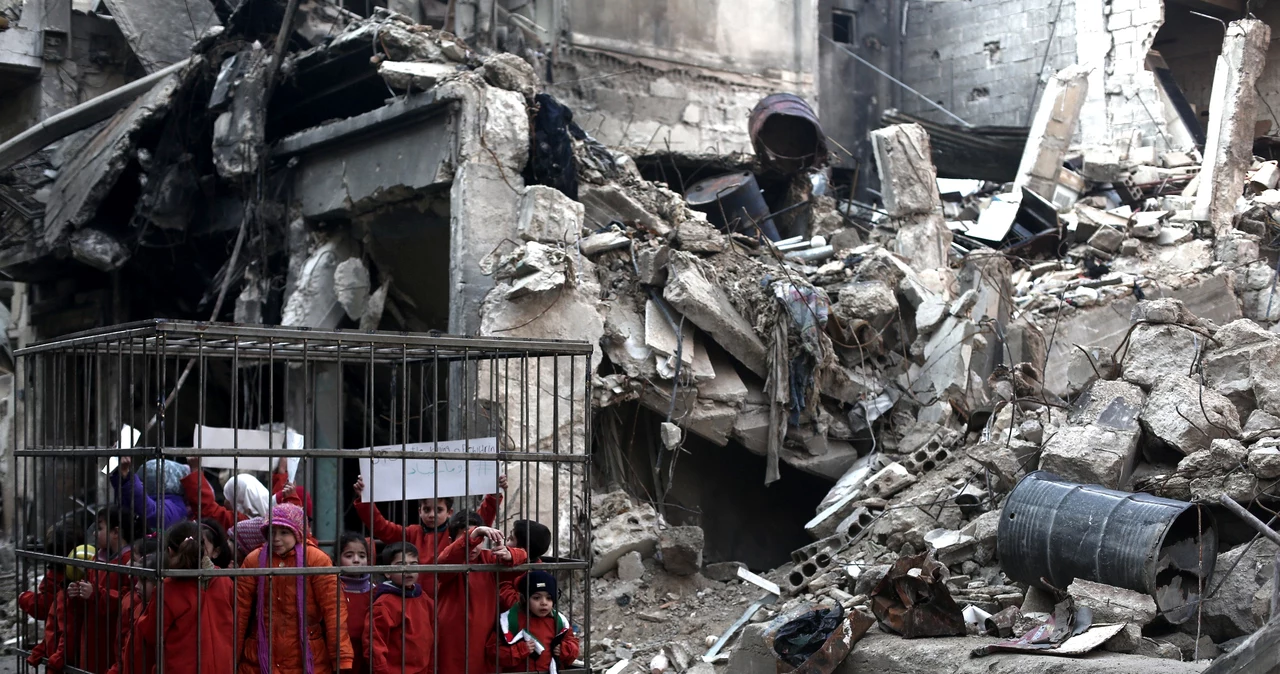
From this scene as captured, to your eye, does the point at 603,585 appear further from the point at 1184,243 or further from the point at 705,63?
the point at 705,63

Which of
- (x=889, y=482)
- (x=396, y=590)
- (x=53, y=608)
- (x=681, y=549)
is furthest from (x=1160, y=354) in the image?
(x=53, y=608)

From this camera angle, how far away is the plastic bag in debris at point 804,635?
5.37 meters

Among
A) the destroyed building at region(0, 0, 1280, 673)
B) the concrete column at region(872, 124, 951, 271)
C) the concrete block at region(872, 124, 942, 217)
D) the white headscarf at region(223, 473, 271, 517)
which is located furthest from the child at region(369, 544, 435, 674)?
the concrete block at region(872, 124, 942, 217)

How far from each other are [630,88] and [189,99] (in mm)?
5995

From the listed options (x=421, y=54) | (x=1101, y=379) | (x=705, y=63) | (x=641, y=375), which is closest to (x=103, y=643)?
(x=641, y=375)

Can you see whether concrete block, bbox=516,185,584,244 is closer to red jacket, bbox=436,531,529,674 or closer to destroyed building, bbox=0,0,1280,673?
destroyed building, bbox=0,0,1280,673

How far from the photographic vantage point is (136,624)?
4.29 m

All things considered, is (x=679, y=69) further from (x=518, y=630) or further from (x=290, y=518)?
(x=290, y=518)

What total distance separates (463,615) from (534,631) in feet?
0.93

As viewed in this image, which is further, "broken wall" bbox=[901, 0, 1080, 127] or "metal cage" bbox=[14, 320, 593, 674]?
"broken wall" bbox=[901, 0, 1080, 127]

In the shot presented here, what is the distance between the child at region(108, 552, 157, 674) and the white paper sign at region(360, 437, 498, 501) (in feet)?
2.48

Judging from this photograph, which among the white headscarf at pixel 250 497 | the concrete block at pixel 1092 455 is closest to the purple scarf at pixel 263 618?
the white headscarf at pixel 250 497

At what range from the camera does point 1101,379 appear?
7.46 metres

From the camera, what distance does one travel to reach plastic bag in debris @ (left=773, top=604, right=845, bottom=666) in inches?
211
